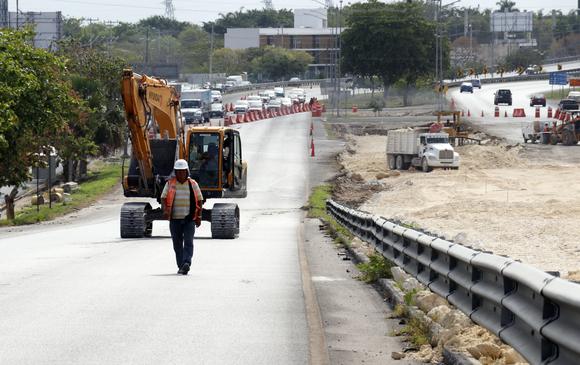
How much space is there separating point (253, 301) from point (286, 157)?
68.9 metres

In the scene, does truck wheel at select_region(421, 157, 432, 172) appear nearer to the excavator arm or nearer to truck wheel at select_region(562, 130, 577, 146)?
truck wheel at select_region(562, 130, 577, 146)

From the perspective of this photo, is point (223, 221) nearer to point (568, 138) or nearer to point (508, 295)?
point (508, 295)

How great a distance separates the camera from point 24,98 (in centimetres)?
4469

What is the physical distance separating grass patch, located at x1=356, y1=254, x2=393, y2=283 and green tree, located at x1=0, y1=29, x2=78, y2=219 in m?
25.1

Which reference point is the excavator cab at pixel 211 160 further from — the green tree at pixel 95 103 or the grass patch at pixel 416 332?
the green tree at pixel 95 103

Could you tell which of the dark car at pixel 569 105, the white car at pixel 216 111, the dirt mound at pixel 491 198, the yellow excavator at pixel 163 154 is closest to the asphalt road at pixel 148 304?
the yellow excavator at pixel 163 154

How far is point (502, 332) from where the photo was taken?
29.3ft

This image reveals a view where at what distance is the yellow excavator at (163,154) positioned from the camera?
29.8 meters

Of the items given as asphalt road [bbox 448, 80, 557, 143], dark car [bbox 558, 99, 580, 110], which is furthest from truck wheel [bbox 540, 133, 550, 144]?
dark car [bbox 558, 99, 580, 110]

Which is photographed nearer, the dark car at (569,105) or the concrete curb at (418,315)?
the concrete curb at (418,315)

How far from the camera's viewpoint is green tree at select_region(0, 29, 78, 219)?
141ft

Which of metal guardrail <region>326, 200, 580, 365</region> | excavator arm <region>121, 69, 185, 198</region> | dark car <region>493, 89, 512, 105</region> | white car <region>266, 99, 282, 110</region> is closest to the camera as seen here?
metal guardrail <region>326, 200, 580, 365</region>

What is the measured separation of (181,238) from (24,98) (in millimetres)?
27491

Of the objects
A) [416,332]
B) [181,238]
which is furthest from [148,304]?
[181,238]
